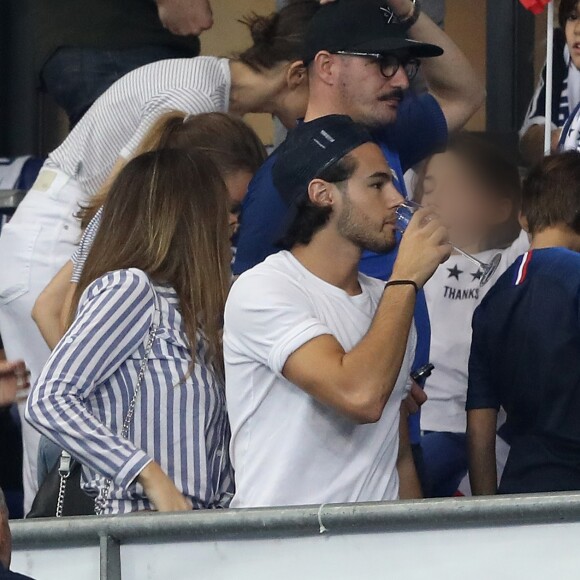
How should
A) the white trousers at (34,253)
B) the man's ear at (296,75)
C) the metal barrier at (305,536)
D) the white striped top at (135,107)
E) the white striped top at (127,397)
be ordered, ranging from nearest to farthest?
the metal barrier at (305,536)
the white striped top at (127,397)
the man's ear at (296,75)
the white striped top at (135,107)
the white trousers at (34,253)

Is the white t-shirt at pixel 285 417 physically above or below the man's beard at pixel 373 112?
below

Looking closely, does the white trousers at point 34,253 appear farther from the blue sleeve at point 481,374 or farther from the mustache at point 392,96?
the blue sleeve at point 481,374

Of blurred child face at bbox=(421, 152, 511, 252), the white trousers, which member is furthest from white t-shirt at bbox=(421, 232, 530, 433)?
the white trousers

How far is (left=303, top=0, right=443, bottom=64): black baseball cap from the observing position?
4039 mm

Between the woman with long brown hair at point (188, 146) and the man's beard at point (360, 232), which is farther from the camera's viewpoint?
the woman with long brown hair at point (188, 146)

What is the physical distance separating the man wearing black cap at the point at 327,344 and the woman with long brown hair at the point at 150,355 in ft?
0.42

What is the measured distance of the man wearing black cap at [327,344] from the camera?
319cm

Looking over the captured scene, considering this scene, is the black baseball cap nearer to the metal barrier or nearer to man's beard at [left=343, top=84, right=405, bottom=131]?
man's beard at [left=343, top=84, right=405, bottom=131]

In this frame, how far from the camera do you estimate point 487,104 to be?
20.9ft

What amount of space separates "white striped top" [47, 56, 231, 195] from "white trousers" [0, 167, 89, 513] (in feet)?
0.23

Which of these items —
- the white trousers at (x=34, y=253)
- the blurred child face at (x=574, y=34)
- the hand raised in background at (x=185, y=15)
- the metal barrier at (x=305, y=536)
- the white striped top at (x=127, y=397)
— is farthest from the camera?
the hand raised in background at (x=185, y=15)

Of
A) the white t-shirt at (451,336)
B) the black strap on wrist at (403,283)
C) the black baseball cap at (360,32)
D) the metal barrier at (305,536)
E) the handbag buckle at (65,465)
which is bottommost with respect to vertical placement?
the white t-shirt at (451,336)

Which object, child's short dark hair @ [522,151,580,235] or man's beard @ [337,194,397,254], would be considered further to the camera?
child's short dark hair @ [522,151,580,235]

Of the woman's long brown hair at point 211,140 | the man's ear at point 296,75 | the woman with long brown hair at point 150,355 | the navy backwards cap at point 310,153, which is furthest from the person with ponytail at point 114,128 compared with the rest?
the woman with long brown hair at point 150,355
